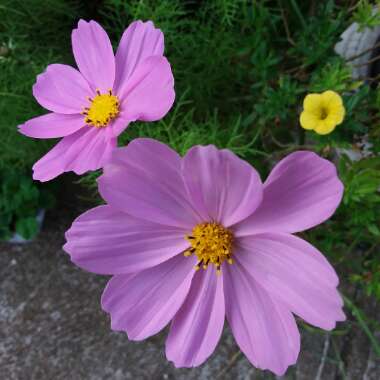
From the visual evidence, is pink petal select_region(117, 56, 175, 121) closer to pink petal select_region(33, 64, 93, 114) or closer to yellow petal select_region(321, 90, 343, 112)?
pink petal select_region(33, 64, 93, 114)

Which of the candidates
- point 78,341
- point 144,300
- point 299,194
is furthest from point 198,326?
point 78,341

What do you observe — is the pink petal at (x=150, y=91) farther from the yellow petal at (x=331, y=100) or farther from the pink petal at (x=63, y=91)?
the yellow petal at (x=331, y=100)

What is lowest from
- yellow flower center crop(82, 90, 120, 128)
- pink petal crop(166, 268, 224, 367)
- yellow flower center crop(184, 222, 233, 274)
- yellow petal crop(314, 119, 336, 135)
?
pink petal crop(166, 268, 224, 367)

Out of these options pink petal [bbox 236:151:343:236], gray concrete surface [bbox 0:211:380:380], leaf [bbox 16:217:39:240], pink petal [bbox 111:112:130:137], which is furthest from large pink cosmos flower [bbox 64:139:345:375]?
leaf [bbox 16:217:39:240]

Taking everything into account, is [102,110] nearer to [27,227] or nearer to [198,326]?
[198,326]

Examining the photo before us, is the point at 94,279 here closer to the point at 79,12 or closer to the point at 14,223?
the point at 14,223

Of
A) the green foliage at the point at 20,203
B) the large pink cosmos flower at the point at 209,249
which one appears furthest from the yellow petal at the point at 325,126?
the green foliage at the point at 20,203

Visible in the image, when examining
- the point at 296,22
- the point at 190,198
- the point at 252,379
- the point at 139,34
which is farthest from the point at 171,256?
the point at 296,22
